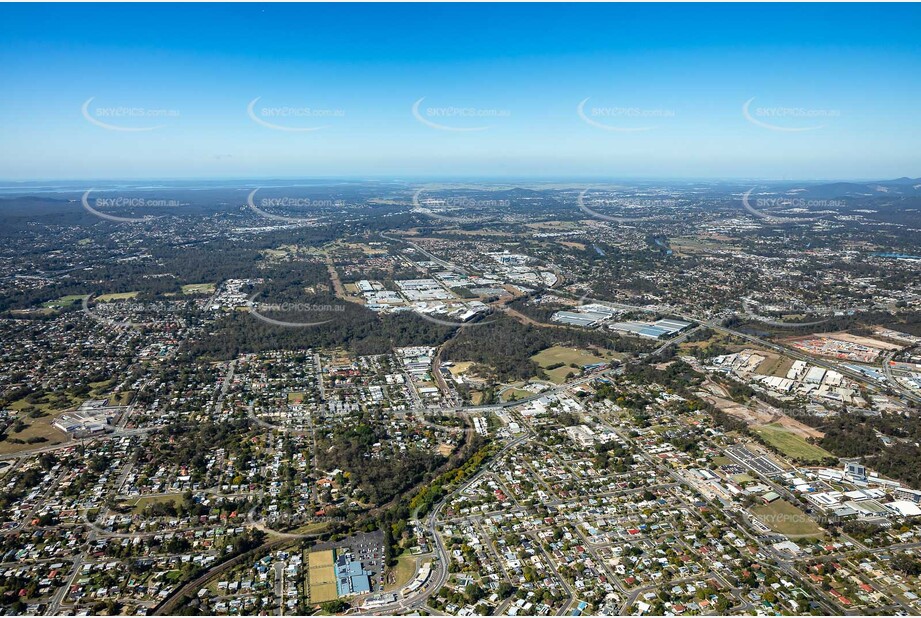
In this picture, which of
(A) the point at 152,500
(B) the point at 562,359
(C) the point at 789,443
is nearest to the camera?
(A) the point at 152,500

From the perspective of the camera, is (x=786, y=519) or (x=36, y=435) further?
(x=36, y=435)

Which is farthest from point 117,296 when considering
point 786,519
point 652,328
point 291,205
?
point 291,205

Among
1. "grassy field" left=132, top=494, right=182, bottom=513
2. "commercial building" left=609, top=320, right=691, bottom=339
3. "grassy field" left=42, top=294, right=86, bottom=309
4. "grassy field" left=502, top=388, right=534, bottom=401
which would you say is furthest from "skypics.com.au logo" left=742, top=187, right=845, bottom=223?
"grassy field" left=132, top=494, right=182, bottom=513

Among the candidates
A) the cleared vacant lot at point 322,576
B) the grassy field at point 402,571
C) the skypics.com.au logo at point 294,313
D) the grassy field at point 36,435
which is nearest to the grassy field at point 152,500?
the cleared vacant lot at point 322,576

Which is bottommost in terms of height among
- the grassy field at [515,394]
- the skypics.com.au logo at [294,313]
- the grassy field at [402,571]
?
the grassy field at [402,571]

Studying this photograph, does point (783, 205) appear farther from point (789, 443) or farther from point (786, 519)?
point (786, 519)

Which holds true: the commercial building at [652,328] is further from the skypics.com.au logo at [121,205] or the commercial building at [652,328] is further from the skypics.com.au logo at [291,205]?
the skypics.com.au logo at [121,205]

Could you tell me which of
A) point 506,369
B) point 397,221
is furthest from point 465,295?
point 397,221
